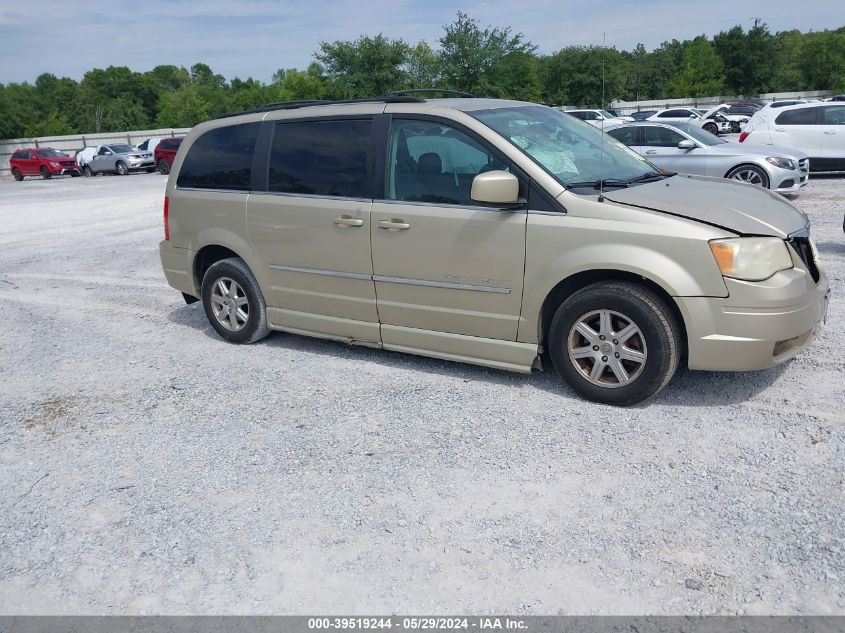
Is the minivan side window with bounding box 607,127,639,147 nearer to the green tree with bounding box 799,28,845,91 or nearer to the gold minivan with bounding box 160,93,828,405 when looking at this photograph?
the gold minivan with bounding box 160,93,828,405

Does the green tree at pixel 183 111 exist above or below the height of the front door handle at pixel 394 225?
above

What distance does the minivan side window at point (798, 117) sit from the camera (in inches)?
624

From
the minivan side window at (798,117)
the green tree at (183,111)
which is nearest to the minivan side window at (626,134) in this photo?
the minivan side window at (798,117)

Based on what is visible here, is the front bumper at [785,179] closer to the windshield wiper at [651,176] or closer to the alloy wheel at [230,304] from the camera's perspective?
the windshield wiper at [651,176]

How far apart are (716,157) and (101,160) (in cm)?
3093

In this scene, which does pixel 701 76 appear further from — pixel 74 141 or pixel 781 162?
pixel 781 162

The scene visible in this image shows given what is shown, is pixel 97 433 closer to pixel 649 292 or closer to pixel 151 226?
pixel 649 292

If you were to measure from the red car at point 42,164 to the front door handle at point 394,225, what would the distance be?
36.6 m

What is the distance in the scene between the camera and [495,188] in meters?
4.63

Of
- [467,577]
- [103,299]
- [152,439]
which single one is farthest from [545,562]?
[103,299]

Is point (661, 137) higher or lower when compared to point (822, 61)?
lower

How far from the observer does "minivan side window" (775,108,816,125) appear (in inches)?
624

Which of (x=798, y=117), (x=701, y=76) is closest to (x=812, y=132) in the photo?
(x=798, y=117)

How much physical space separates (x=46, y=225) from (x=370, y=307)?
1278 cm
